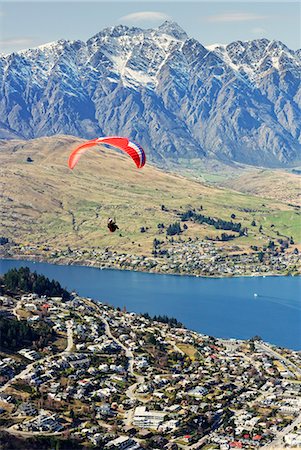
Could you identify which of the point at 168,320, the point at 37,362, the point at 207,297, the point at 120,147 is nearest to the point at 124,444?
the point at 37,362

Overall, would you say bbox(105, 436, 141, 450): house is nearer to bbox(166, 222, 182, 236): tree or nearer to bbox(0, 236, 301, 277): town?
bbox(0, 236, 301, 277): town

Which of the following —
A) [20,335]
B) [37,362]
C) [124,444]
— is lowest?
[124,444]

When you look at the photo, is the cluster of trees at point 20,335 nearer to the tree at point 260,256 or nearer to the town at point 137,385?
the town at point 137,385

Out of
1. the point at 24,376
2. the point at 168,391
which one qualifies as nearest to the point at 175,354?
the point at 168,391

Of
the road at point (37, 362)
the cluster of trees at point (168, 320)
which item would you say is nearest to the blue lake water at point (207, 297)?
the cluster of trees at point (168, 320)

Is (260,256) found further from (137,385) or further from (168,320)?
(137,385)

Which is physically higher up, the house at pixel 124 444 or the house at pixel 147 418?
the house at pixel 147 418

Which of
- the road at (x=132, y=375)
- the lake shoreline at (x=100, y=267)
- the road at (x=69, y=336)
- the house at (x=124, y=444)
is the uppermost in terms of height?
the lake shoreline at (x=100, y=267)
